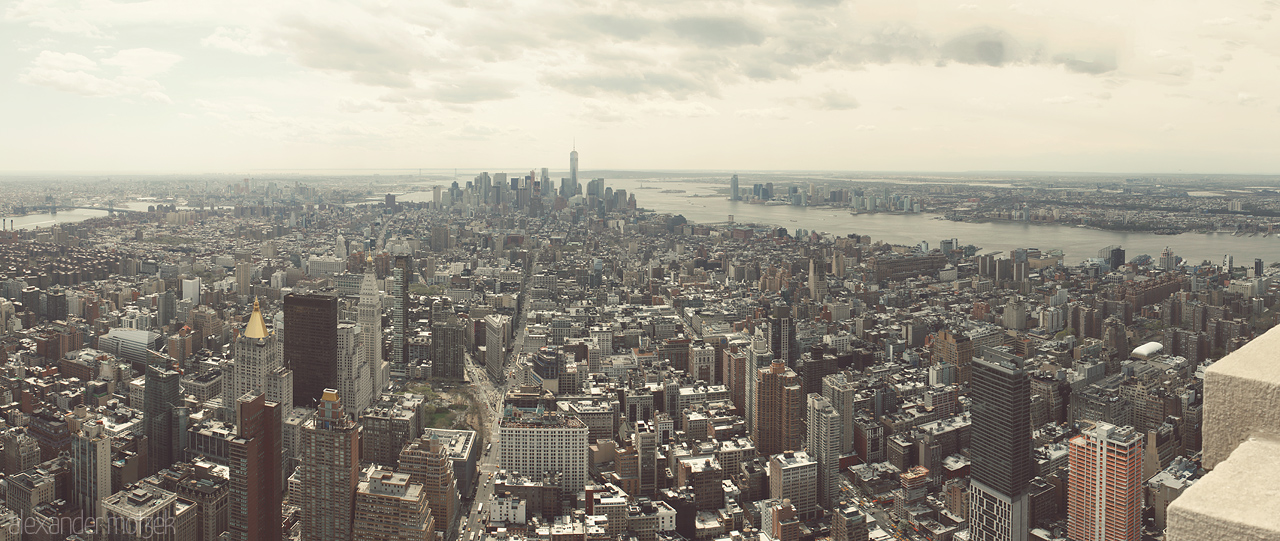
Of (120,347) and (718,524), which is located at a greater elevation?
(120,347)

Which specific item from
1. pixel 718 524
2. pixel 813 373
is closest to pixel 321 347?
pixel 718 524

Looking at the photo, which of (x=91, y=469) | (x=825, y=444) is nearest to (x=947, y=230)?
(x=825, y=444)

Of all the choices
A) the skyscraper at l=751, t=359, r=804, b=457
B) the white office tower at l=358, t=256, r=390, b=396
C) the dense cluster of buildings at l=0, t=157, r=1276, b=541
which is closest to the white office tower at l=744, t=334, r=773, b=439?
the dense cluster of buildings at l=0, t=157, r=1276, b=541

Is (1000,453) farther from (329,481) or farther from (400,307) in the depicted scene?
(400,307)

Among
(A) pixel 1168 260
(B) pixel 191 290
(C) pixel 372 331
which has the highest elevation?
(A) pixel 1168 260

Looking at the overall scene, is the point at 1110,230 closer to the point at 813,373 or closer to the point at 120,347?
the point at 813,373

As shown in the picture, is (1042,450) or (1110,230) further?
(1110,230)

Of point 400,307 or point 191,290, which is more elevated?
point 191,290
